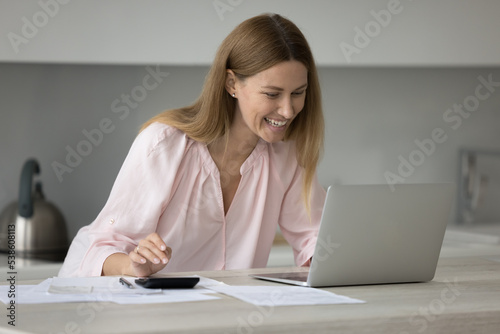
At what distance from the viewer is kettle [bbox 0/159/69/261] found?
2.70 metres

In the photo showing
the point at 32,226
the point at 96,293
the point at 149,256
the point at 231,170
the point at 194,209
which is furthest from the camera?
the point at 32,226

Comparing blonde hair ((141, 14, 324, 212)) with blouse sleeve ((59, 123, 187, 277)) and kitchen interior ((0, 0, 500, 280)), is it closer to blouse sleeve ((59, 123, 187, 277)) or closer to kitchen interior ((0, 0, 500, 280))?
blouse sleeve ((59, 123, 187, 277))

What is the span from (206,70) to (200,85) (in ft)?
0.23

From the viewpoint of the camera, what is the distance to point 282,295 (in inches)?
52.1

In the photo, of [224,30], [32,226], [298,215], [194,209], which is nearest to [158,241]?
[194,209]

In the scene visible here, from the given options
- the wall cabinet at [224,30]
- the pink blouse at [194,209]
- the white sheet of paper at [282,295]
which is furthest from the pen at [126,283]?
the wall cabinet at [224,30]

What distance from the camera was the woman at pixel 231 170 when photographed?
187 cm

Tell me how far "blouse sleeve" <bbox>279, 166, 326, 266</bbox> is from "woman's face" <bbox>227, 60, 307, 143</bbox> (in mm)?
222

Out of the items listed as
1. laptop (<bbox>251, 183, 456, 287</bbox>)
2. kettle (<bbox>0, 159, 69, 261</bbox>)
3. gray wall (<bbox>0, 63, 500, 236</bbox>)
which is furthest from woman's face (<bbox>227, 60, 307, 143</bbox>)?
gray wall (<bbox>0, 63, 500, 236</bbox>)

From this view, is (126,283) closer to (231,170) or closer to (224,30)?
(231,170)

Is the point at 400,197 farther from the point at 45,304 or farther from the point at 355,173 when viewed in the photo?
the point at 355,173

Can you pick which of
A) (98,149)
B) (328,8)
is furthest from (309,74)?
(98,149)

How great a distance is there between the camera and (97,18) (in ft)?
8.83

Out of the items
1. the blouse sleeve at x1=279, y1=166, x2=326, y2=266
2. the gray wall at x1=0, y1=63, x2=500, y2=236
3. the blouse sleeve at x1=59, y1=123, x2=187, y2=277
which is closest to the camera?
the blouse sleeve at x1=59, y1=123, x2=187, y2=277
